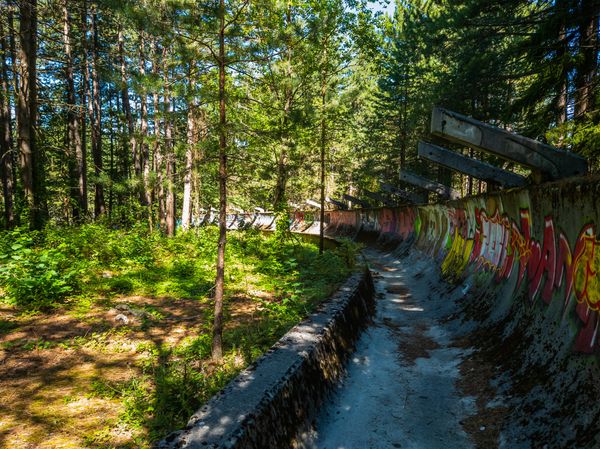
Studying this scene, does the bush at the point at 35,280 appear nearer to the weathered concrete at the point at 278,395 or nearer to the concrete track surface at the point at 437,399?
the weathered concrete at the point at 278,395

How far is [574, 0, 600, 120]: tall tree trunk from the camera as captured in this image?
8930 millimetres

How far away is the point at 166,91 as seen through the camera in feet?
18.6

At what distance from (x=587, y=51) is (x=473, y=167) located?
14.3 feet

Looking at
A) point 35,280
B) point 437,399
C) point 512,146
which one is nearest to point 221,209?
point 437,399

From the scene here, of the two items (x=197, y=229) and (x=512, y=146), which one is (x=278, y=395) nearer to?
(x=512, y=146)

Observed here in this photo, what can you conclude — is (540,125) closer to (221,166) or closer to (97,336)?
(221,166)

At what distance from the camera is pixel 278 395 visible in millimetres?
3434

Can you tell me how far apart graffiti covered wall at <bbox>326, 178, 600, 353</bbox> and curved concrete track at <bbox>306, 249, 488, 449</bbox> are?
1.27 metres

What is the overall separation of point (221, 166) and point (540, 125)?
9.33 metres

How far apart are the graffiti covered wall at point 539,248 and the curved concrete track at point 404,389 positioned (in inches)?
49.9

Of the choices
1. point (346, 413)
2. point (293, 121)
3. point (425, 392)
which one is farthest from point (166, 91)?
point (425, 392)

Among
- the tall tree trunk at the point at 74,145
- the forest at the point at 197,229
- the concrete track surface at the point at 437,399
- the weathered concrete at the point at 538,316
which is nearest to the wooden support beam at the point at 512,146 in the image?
the weathered concrete at the point at 538,316

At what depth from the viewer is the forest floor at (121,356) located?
371cm

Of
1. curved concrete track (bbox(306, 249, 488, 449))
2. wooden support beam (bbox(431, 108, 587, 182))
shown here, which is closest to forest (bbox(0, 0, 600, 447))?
wooden support beam (bbox(431, 108, 587, 182))
